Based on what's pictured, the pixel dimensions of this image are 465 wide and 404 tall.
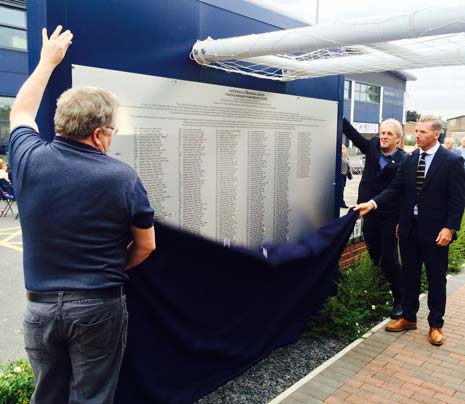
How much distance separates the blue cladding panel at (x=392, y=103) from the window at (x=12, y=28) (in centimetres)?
4051

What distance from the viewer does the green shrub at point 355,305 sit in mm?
4746

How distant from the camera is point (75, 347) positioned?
2.07 meters

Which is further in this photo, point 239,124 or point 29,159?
point 239,124

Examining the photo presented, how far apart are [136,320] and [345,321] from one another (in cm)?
252

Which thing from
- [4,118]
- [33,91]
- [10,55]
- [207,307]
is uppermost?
[10,55]

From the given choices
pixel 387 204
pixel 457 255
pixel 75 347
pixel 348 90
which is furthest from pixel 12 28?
pixel 348 90

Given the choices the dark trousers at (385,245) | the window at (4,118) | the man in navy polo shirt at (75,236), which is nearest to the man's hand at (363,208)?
the dark trousers at (385,245)

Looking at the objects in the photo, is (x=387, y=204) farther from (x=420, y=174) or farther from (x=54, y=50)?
(x=54, y=50)

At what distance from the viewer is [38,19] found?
2.71 metres

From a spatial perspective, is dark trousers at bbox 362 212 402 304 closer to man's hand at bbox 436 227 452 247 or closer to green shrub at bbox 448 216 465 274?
man's hand at bbox 436 227 452 247

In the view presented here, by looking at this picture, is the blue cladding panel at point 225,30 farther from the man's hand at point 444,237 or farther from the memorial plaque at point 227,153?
the man's hand at point 444,237

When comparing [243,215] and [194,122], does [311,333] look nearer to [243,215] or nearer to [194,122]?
[243,215]

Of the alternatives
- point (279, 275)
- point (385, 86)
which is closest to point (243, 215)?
point (279, 275)

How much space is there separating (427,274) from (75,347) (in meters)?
3.66
